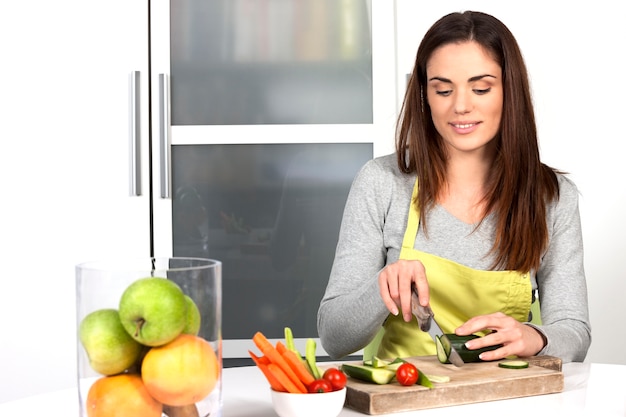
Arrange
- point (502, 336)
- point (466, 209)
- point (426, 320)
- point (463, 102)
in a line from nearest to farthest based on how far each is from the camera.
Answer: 1. point (426, 320)
2. point (502, 336)
3. point (463, 102)
4. point (466, 209)

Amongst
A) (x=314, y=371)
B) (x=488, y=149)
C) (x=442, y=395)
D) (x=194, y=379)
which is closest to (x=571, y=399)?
(x=442, y=395)

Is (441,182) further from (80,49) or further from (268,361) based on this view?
(80,49)

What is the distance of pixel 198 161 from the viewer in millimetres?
2740

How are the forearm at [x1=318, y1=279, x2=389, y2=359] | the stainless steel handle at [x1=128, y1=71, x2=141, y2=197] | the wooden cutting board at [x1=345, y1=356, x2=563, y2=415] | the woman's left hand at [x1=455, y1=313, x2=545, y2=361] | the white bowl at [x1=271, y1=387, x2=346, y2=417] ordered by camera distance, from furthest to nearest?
the stainless steel handle at [x1=128, y1=71, x2=141, y2=197]
the forearm at [x1=318, y1=279, x2=389, y2=359]
the woman's left hand at [x1=455, y1=313, x2=545, y2=361]
the wooden cutting board at [x1=345, y1=356, x2=563, y2=415]
the white bowl at [x1=271, y1=387, x2=346, y2=417]

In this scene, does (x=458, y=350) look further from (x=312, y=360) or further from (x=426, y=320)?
(x=312, y=360)

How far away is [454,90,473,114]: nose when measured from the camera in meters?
1.87

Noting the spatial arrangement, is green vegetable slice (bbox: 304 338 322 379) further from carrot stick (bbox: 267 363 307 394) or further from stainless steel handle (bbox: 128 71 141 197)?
stainless steel handle (bbox: 128 71 141 197)

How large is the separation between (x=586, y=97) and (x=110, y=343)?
7.06 ft

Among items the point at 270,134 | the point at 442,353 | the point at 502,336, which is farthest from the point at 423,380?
the point at 270,134

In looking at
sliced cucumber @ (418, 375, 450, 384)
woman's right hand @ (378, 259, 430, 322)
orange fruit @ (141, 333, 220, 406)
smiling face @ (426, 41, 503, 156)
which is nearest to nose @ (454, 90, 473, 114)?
smiling face @ (426, 41, 503, 156)

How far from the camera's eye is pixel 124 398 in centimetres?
93

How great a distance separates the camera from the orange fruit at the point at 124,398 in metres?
0.92

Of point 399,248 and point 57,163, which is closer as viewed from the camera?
point 399,248

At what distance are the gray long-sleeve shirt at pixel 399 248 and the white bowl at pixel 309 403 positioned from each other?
605 millimetres
